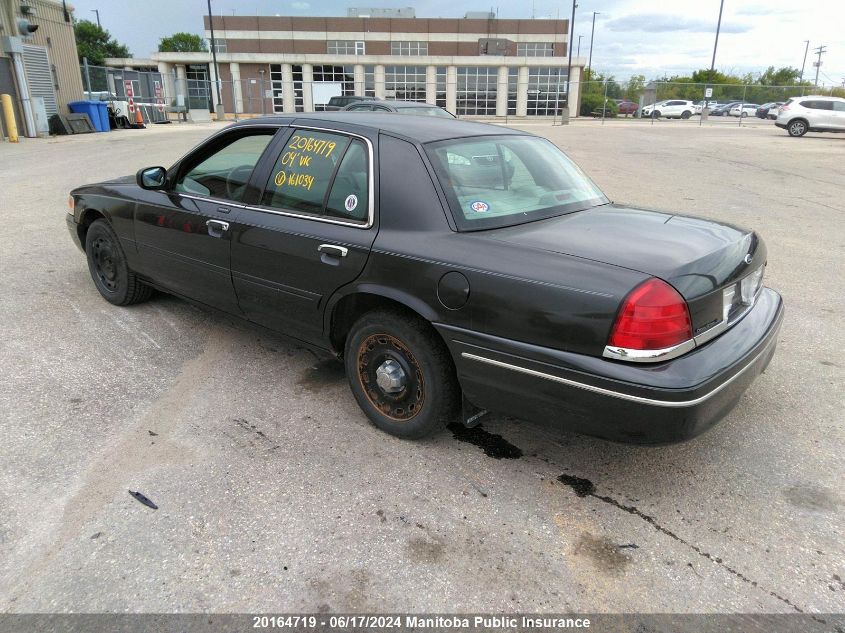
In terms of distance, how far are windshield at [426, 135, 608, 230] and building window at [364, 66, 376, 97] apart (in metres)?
55.8

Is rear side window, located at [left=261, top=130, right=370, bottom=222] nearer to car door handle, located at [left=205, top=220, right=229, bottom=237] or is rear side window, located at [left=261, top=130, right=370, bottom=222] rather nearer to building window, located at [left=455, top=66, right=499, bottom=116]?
car door handle, located at [left=205, top=220, right=229, bottom=237]

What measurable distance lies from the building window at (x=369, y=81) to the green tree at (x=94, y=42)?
48495 millimetres

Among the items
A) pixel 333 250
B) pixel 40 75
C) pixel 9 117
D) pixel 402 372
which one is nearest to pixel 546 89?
pixel 40 75

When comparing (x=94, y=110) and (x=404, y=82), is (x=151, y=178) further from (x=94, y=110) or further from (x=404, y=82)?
(x=404, y=82)

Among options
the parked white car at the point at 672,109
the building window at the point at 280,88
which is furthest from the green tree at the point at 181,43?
the parked white car at the point at 672,109

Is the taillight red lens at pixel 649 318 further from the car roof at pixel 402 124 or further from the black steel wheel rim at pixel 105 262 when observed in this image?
the black steel wheel rim at pixel 105 262

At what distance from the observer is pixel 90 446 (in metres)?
3.21

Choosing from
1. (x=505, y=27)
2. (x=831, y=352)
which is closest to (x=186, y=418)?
(x=831, y=352)

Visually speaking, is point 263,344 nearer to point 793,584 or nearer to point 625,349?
point 625,349

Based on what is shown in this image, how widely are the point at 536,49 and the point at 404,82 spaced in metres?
17.6

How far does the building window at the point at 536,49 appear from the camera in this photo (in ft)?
213

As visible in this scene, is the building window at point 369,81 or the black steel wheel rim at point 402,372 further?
the building window at point 369,81

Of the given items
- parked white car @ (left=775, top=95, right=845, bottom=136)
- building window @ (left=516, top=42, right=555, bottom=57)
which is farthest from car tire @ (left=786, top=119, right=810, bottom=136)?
building window @ (left=516, top=42, right=555, bottom=57)

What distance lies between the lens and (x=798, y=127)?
88.6ft
